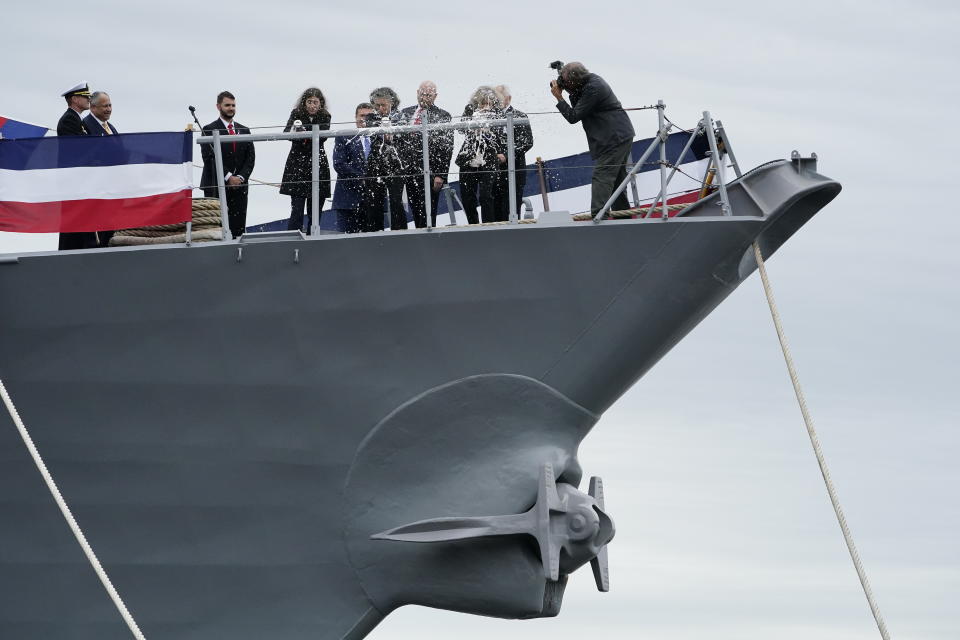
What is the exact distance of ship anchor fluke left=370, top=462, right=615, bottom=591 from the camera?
11617mm

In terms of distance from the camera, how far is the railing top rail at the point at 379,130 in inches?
482

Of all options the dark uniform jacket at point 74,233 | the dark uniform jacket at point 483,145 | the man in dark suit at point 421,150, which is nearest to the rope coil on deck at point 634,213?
the dark uniform jacket at point 483,145

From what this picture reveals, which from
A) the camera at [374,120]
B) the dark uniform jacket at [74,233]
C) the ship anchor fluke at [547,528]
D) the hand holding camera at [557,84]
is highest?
the hand holding camera at [557,84]

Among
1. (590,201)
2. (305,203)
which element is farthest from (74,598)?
(590,201)

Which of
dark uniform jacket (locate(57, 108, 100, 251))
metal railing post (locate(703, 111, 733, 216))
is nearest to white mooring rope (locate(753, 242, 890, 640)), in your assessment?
metal railing post (locate(703, 111, 733, 216))

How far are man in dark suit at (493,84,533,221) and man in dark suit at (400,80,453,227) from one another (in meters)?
0.49

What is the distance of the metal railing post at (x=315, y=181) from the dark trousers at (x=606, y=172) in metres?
2.26

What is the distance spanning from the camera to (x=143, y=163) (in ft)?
40.8

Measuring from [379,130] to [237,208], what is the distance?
1642mm

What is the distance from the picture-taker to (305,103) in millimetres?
13117

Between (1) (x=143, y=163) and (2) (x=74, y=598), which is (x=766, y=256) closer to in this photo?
(1) (x=143, y=163)

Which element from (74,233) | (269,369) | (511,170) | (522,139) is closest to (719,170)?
(511,170)

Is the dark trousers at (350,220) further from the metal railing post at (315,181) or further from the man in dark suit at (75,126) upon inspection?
the man in dark suit at (75,126)

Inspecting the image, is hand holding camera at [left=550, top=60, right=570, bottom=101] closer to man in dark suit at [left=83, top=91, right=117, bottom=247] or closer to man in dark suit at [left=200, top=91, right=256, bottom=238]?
man in dark suit at [left=200, top=91, right=256, bottom=238]
